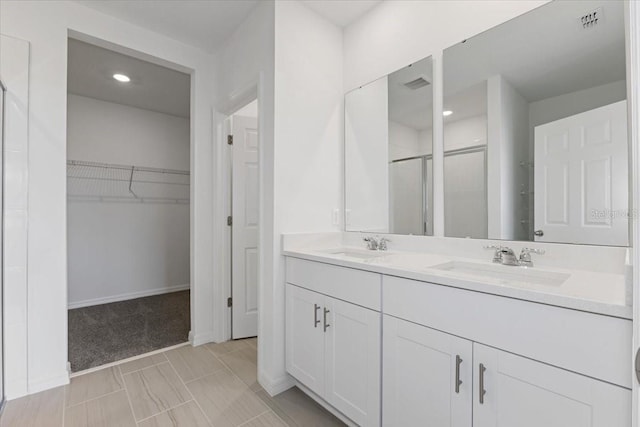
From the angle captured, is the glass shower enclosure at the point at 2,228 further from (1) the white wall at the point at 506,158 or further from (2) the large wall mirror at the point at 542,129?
(1) the white wall at the point at 506,158

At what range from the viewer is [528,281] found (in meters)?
1.18

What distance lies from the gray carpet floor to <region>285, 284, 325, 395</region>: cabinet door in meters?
1.34

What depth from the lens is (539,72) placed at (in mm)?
1384

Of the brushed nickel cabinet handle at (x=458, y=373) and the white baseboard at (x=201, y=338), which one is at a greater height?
the brushed nickel cabinet handle at (x=458, y=373)

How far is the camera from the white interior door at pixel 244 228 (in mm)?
2627

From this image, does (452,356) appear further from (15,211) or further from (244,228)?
(15,211)

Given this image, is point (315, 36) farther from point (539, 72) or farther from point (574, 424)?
→ point (574, 424)

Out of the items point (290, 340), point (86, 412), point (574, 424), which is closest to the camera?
point (574, 424)

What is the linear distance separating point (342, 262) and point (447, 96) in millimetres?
1132

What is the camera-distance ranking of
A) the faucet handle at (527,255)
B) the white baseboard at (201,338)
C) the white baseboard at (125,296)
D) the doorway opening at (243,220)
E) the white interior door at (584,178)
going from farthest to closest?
1. the white baseboard at (125,296)
2. the doorway opening at (243,220)
3. the white baseboard at (201,338)
4. the faucet handle at (527,255)
5. the white interior door at (584,178)

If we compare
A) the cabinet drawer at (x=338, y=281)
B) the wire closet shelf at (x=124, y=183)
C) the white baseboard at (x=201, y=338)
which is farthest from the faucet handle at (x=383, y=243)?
the wire closet shelf at (x=124, y=183)

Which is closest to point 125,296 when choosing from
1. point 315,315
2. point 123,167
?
point 123,167

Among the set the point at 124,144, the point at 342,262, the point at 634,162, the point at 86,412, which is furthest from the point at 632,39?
the point at 124,144

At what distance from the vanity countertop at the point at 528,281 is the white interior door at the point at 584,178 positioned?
18cm
